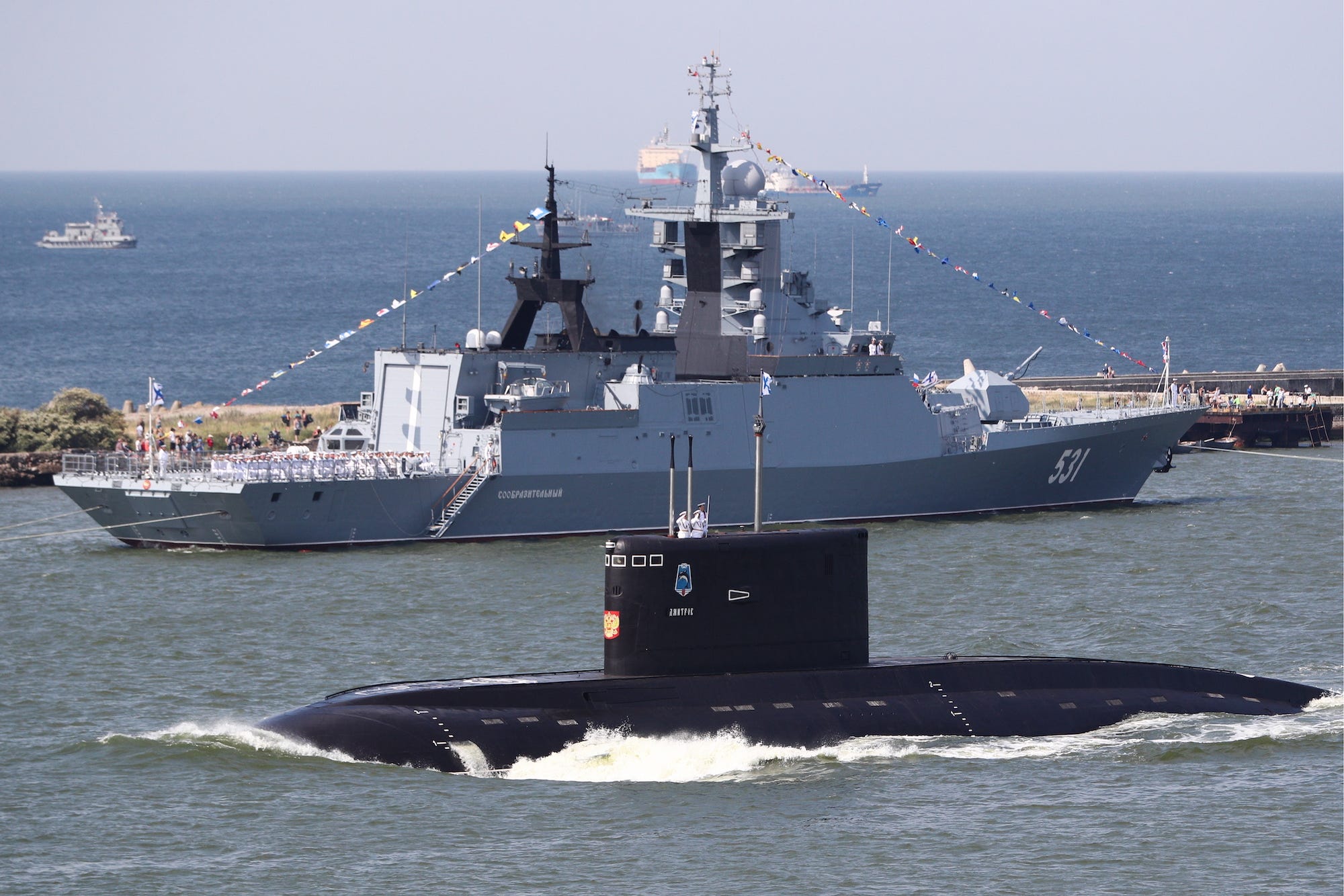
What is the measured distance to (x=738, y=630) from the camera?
23375mm

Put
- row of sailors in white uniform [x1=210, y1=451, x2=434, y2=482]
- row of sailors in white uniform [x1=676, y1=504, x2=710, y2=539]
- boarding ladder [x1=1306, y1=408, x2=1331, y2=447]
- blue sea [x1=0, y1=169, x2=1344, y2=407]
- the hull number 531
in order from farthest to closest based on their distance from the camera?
blue sea [x1=0, y1=169, x2=1344, y2=407], boarding ladder [x1=1306, y1=408, x2=1331, y2=447], the hull number 531, row of sailors in white uniform [x1=210, y1=451, x2=434, y2=482], row of sailors in white uniform [x1=676, y1=504, x2=710, y2=539]

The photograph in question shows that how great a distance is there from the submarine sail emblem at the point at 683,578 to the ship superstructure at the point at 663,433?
48.2 feet

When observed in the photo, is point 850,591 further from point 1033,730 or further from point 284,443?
point 284,443

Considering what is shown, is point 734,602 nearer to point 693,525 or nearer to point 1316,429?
point 693,525

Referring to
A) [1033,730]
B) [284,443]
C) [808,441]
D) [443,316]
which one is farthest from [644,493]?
[443,316]

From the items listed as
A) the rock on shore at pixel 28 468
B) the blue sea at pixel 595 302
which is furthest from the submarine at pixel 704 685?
the rock on shore at pixel 28 468

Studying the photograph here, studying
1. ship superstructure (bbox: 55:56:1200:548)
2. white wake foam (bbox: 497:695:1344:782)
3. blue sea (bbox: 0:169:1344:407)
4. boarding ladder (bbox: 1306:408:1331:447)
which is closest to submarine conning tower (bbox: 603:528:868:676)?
white wake foam (bbox: 497:695:1344:782)

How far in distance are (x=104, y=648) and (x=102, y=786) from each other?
889 cm

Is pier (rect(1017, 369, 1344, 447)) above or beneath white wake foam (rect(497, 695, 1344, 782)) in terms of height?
above

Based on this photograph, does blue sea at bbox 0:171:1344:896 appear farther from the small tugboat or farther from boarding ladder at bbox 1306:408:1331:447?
the small tugboat

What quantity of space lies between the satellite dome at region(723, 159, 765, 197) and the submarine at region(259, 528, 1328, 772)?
25145 millimetres

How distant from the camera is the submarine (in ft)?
73.5

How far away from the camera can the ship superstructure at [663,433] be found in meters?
40.9

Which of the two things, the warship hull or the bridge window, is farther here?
the bridge window
